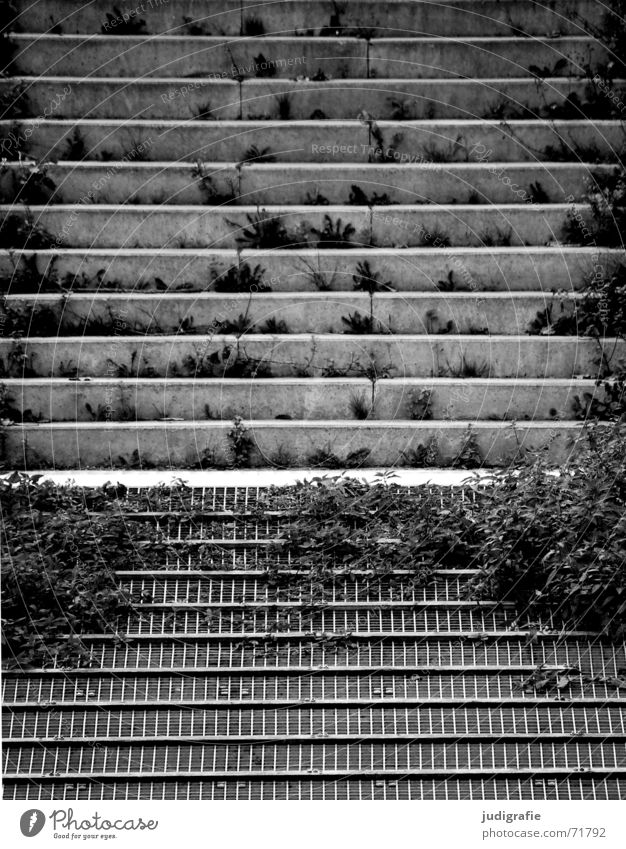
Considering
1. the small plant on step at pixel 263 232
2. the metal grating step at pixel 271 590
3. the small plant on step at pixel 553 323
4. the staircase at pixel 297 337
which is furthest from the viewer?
the small plant on step at pixel 263 232

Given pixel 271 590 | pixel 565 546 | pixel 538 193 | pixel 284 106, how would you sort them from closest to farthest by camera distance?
1. pixel 565 546
2. pixel 271 590
3. pixel 538 193
4. pixel 284 106

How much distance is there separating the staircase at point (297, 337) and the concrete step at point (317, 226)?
1.0 inches

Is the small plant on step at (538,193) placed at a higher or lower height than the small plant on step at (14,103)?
lower

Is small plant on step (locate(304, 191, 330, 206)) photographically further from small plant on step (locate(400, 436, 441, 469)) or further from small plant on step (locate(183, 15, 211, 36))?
small plant on step (locate(400, 436, 441, 469))

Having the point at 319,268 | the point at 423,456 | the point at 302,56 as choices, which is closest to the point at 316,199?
the point at 319,268

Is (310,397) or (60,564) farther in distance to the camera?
(310,397)

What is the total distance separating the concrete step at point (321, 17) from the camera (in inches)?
399

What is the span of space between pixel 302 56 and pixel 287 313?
8.85ft

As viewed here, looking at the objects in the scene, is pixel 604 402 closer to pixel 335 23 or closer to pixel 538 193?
pixel 538 193

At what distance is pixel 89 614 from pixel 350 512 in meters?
1.79

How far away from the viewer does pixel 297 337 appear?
865 cm

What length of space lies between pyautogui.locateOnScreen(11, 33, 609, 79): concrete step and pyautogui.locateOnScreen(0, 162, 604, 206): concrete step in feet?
3.56

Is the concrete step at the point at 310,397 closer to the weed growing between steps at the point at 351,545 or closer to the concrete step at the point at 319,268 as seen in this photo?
the weed growing between steps at the point at 351,545

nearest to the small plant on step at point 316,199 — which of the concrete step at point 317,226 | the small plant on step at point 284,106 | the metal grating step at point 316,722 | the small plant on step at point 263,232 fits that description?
the concrete step at point 317,226
